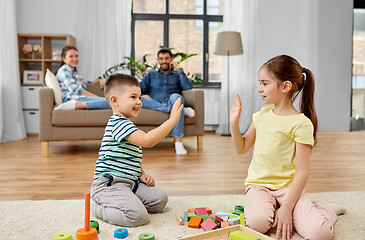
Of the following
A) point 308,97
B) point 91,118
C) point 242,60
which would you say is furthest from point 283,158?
point 242,60

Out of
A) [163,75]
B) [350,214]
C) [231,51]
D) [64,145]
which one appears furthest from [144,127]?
[350,214]

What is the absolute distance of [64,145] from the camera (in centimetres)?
349

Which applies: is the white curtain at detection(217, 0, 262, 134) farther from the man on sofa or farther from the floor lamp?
the man on sofa

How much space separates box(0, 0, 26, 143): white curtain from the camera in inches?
155

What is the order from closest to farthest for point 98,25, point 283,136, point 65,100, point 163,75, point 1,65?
point 283,136 < point 65,100 < point 163,75 < point 1,65 < point 98,25

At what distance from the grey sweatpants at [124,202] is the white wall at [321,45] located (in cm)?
343

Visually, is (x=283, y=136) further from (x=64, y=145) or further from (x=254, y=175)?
(x=64, y=145)

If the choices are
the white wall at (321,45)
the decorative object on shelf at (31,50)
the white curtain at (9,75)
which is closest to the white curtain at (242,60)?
the white wall at (321,45)

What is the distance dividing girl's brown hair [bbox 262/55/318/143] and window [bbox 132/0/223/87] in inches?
144

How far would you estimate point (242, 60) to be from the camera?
4.61 metres

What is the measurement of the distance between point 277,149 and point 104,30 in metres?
3.74

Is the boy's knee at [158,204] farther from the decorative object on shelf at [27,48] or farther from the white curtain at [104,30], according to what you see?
the decorative object on shelf at [27,48]

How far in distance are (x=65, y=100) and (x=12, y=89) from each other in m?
1.37

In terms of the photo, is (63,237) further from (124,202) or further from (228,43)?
(228,43)
